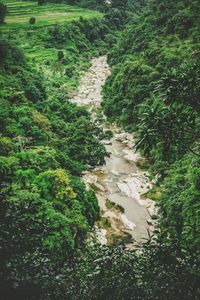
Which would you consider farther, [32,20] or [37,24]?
[37,24]

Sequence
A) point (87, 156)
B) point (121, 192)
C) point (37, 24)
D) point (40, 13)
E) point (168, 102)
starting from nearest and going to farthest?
point (168, 102) < point (121, 192) < point (87, 156) < point (37, 24) < point (40, 13)

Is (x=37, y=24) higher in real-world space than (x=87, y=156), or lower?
higher

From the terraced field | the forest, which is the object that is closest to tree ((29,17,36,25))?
the forest

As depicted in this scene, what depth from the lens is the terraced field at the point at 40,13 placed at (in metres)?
105

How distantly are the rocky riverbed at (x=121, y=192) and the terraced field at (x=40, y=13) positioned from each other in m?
54.3

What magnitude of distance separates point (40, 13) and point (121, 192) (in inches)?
3387

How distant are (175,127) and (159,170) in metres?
18.1

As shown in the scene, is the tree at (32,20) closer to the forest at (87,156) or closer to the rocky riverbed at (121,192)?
the forest at (87,156)

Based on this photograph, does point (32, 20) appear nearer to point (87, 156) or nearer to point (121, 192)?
point (87, 156)

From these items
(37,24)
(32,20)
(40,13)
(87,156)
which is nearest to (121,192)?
(87,156)

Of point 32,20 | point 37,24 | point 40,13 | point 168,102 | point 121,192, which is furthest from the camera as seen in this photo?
point 40,13

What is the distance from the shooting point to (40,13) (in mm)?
115625

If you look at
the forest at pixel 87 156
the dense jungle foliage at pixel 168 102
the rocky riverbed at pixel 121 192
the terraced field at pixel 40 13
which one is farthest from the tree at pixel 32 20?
the rocky riverbed at pixel 121 192

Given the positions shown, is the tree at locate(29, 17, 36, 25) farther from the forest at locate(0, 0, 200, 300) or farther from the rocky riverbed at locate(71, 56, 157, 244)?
the rocky riverbed at locate(71, 56, 157, 244)
